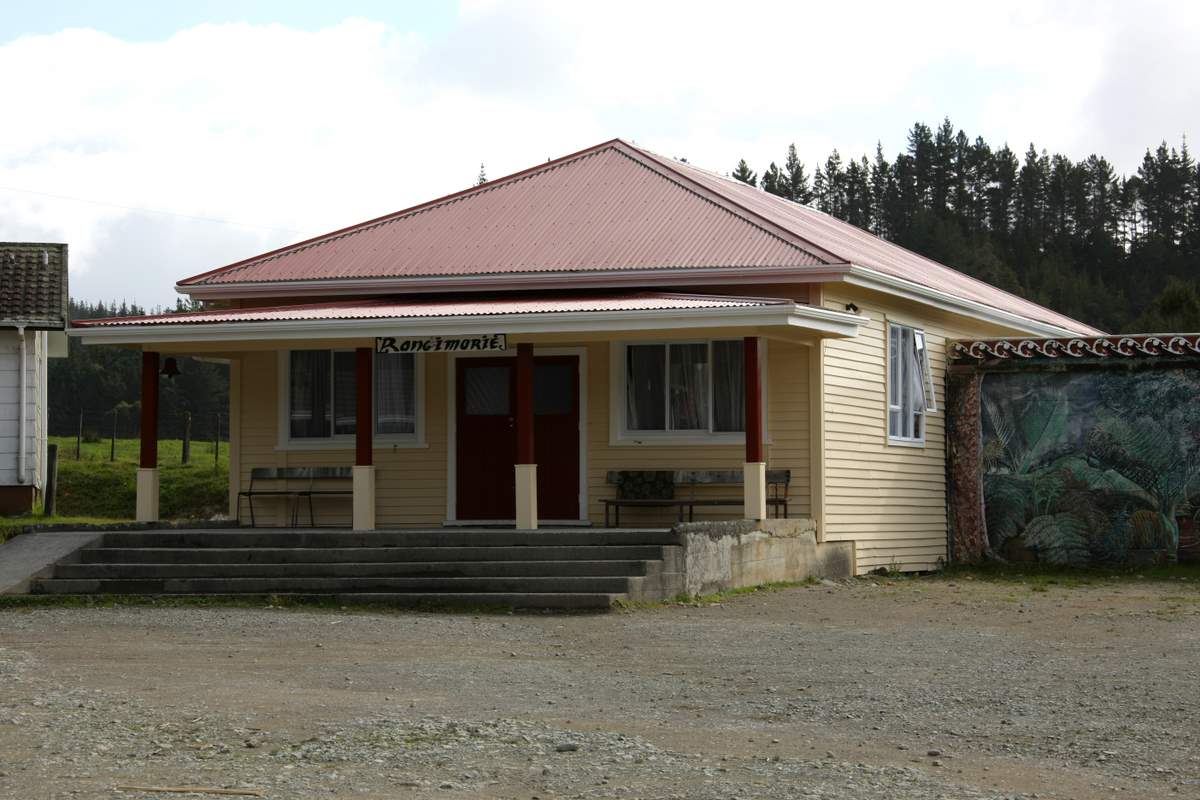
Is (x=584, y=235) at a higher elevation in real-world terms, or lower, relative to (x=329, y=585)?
higher

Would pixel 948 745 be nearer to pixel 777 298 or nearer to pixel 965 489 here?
pixel 777 298

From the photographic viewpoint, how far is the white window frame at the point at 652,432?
17.0m

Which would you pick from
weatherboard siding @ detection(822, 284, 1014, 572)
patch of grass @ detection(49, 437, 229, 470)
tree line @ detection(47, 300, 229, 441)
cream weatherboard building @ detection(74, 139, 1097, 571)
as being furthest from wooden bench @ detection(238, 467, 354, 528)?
tree line @ detection(47, 300, 229, 441)

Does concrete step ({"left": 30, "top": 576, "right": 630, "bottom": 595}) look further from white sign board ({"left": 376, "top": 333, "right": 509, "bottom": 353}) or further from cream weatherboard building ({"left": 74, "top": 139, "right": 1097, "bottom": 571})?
white sign board ({"left": 376, "top": 333, "right": 509, "bottom": 353})

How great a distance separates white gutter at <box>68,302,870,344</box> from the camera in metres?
15.0

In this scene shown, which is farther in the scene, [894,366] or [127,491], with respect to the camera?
[127,491]

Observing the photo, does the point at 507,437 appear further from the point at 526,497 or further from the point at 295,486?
the point at 295,486

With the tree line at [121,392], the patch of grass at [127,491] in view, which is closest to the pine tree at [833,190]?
the tree line at [121,392]

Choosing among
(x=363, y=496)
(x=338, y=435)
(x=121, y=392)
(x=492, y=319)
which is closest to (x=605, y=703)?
(x=492, y=319)

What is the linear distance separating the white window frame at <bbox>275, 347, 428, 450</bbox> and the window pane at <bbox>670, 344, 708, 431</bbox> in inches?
114

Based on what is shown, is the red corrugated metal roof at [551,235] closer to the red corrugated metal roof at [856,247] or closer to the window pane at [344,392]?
the red corrugated metal roof at [856,247]

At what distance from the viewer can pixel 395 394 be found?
1811cm

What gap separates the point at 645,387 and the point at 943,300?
14.3ft

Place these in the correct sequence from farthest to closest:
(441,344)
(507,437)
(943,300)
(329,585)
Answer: (943,300), (507,437), (441,344), (329,585)
